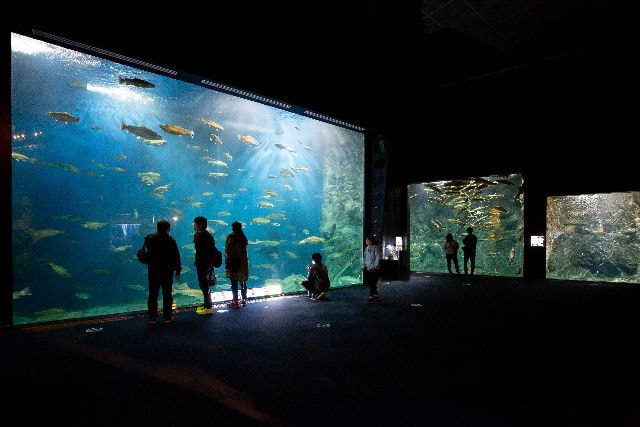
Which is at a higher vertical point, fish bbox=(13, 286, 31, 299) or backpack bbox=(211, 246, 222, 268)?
backpack bbox=(211, 246, 222, 268)

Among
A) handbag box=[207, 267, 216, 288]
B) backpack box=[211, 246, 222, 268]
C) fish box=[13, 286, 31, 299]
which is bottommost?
fish box=[13, 286, 31, 299]

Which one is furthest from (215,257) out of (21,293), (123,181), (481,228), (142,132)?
(123,181)

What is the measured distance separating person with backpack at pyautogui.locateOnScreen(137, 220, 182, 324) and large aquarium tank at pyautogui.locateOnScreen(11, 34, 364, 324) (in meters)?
4.22

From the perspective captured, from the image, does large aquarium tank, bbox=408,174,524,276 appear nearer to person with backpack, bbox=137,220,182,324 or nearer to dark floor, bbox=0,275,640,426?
dark floor, bbox=0,275,640,426

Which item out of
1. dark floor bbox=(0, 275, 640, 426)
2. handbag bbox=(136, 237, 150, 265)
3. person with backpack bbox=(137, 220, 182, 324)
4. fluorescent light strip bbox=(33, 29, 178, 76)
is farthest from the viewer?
person with backpack bbox=(137, 220, 182, 324)

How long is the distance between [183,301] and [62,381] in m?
16.0

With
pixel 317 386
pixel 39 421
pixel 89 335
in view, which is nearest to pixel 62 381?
pixel 39 421

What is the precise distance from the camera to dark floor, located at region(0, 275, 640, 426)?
2.35 metres

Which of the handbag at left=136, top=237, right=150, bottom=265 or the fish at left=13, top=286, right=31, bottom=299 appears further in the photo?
the fish at left=13, top=286, right=31, bottom=299

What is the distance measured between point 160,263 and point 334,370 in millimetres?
3462

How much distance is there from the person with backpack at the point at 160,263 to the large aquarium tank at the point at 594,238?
59.2 ft

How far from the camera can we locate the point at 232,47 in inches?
260

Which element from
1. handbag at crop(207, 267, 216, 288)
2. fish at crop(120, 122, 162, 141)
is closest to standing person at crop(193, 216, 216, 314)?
handbag at crop(207, 267, 216, 288)

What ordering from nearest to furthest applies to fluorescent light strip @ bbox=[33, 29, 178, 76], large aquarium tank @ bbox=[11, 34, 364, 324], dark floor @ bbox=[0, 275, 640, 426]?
dark floor @ bbox=[0, 275, 640, 426] < fluorescent light strip @ bbox=[33, 29, 178, 76] < large aquarium tank @ bbox=[11, 34, 364, 324]
